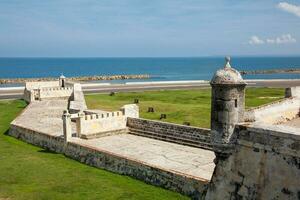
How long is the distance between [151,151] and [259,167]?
11089mm

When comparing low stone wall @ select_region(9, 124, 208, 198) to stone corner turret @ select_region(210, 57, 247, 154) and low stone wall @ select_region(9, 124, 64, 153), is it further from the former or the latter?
stone corner turret @ select_region(210, 57, 247, 154)

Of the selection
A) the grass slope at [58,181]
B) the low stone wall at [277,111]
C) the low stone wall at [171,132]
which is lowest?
the grass slope at [58,181]

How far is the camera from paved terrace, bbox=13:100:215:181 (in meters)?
18.0

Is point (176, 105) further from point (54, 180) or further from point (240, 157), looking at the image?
point (240, 157)

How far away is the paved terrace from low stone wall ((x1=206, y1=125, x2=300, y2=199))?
348 cm

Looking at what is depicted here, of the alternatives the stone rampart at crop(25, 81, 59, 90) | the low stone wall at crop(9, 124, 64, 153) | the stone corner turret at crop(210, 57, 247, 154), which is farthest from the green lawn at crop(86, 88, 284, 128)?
the stone corner turret at crop(210, 57, 247, 154)

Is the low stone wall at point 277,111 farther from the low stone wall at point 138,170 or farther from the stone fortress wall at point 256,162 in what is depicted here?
the stone fortress wall at point 256,162

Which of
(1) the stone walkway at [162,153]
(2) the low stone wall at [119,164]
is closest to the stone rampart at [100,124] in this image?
(1) the stone walkway at [162,153]

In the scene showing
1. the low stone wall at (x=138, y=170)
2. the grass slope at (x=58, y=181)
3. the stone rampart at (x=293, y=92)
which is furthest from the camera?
the stone rampart at (x=293, y=92)

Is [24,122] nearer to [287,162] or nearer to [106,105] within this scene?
[106,105]

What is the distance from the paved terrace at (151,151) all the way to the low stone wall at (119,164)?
26 cm

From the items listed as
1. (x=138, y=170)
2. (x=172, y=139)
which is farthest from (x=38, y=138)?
(x=138, y=170)

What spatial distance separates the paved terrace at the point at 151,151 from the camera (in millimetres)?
17969

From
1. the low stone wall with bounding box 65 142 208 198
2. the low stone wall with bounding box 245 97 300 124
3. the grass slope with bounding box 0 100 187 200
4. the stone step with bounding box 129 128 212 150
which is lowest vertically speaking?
the grass slope with bounding box 0 100 187 200
